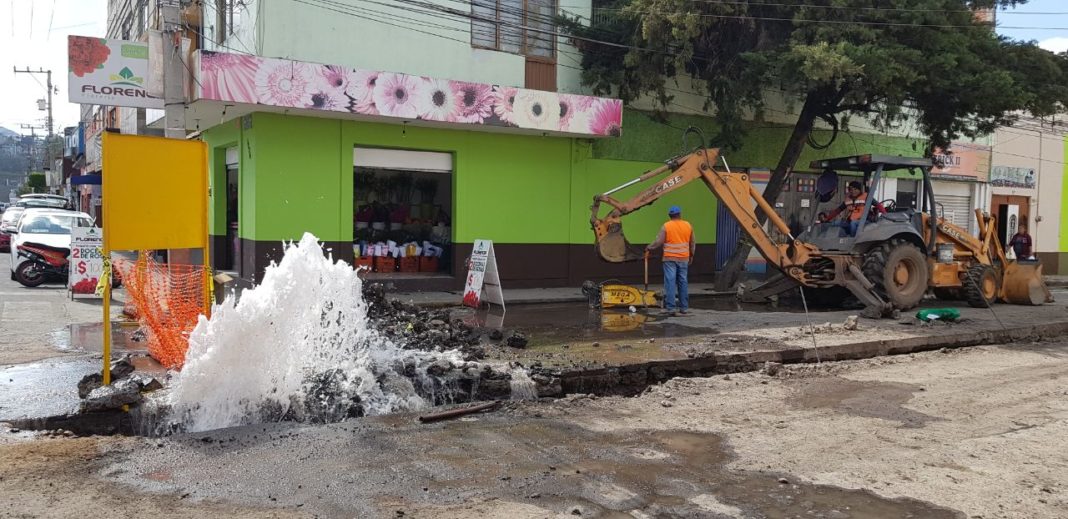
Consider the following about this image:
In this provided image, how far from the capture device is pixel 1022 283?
13.9m

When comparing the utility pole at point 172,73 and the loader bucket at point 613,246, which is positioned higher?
the utility pole at point 172,73

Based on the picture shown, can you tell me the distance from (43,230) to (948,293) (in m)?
17.7

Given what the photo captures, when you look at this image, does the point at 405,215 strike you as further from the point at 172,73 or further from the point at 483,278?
the point at 172,73

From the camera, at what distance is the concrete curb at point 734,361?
301 inches

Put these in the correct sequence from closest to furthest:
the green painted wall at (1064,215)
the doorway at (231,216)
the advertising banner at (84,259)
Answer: the advertising banner at (84,259)
the doorway at (231,216)
the green painted wall at (1064,215)

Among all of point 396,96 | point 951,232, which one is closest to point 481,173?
point 396,96

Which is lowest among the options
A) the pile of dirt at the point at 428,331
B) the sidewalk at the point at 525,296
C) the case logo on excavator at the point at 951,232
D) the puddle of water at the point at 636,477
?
the puddle of water at the point at 636,477

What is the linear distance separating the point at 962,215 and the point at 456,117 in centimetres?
1715

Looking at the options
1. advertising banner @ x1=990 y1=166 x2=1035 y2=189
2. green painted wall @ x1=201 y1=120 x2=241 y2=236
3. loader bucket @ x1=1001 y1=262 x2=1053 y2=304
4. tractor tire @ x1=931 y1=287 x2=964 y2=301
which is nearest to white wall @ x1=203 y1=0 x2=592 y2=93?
green painted wall @ x1=201 y1=120 x2=241 y2=236

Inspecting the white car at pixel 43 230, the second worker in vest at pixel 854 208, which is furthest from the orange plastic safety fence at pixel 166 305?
the second worker in vest at pixel 854 208

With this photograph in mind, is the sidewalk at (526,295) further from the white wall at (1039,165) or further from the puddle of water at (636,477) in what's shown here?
→ the white wall at (1039,165)

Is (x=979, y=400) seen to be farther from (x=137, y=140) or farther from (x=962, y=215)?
(x=962, y=215)

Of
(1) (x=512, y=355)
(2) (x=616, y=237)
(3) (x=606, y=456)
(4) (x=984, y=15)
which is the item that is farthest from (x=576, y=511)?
(4) (x=984, y=15)

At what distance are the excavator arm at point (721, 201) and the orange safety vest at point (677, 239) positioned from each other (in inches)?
18.9
